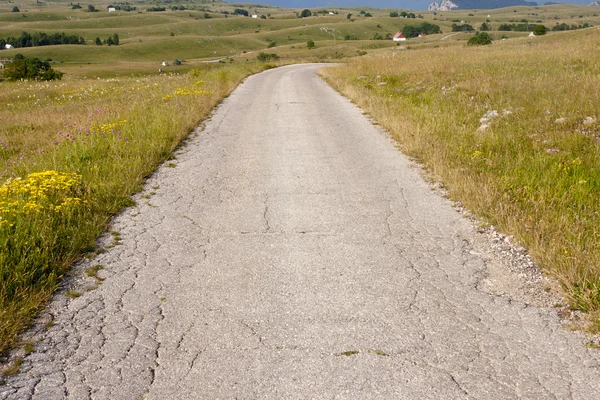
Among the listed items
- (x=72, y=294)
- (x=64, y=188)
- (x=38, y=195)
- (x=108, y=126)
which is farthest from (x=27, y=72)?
(x=72, y=294)

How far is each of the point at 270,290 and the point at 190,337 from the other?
938 mm

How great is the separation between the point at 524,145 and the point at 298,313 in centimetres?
644

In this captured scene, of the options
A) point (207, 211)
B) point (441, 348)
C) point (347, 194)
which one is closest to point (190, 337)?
point (441, 348)

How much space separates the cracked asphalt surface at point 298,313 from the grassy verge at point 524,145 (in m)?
0.52

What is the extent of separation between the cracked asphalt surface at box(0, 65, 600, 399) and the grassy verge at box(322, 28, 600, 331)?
0.52 meters

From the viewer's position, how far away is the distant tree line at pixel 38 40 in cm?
15188

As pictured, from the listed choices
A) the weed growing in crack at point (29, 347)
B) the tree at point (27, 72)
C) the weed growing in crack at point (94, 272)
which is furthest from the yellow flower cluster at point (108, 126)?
the tree at point (27, 72)

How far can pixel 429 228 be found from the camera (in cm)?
600

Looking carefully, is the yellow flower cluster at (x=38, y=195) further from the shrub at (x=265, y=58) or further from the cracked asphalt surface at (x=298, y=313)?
the shrub at (x=265, y=58)

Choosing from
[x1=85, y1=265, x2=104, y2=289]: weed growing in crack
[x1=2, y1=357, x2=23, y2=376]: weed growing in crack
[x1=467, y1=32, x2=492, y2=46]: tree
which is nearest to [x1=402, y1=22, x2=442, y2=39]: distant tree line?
[x1=467, y1=32, x2=492, y2=46]: tree

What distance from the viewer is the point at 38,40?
15438 centimetres

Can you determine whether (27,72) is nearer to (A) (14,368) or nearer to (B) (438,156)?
(B) (438,156)

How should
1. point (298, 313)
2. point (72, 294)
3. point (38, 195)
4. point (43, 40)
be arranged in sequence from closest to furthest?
point (298, 313) < point (72, 294) < point (38, 195) < point (43, 40)

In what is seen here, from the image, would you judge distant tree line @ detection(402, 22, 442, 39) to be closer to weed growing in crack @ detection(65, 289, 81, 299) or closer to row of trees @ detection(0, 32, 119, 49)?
row of trees @ detection(0, 32, 119, 49)
